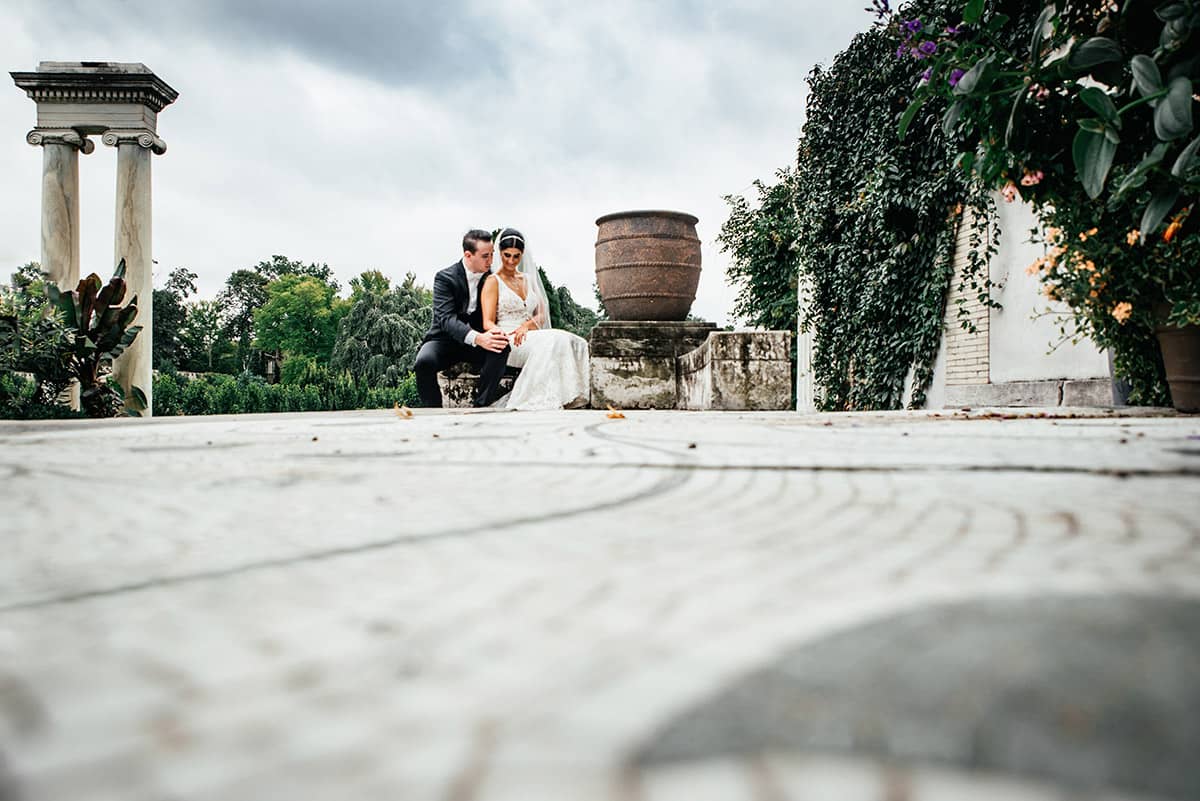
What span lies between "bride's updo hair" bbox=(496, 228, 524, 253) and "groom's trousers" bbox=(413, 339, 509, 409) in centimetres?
103

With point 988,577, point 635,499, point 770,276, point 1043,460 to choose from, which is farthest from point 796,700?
point 770,276

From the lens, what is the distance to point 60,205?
10.2m

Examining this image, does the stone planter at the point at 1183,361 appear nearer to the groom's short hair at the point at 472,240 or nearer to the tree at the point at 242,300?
the groom's short hair at the point at 472,240

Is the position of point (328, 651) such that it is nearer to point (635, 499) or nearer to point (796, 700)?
point (796, 700)

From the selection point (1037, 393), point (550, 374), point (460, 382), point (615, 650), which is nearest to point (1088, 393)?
point (1037, 393)

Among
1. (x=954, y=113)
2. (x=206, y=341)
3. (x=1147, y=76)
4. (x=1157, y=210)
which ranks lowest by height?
(x=1157, y=210)

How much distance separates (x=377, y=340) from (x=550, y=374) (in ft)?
107

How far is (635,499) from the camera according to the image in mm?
865

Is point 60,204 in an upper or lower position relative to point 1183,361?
upper

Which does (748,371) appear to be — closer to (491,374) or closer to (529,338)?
(529,338)

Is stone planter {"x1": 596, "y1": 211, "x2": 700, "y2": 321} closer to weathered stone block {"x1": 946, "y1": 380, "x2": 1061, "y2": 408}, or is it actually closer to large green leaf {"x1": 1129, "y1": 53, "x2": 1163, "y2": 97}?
weathered stone block {"x1": 946, "y1": 380, "x2": 1061, "y2": 408}

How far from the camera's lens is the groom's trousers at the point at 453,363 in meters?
6.63

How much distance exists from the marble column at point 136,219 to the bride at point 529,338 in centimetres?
617

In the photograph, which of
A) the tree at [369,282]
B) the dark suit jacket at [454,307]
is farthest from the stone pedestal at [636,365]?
the tree at [369,282]
